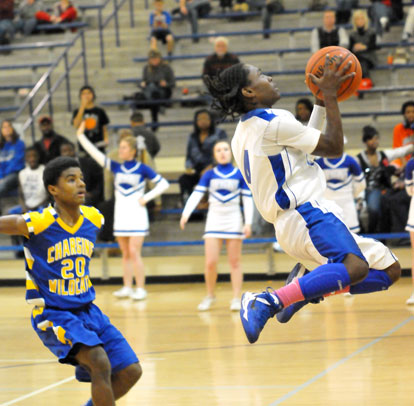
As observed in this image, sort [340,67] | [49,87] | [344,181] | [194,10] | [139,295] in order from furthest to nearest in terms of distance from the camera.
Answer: [194,10] → [49,87] → [139,295] → [344,181] → [340,67]

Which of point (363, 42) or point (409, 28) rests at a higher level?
point (409, 28)

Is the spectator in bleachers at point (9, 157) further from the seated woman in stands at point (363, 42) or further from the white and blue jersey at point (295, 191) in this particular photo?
the white and blue jersey at point (295, 191)

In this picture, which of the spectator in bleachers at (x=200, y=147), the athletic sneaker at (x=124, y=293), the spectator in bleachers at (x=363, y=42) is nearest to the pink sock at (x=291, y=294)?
the athletic sneaker at (x=124, y=293)

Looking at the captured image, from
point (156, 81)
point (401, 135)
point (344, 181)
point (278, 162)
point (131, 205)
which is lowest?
point (131, 205)

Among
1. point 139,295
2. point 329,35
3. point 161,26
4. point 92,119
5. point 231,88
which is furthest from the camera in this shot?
point 161,26

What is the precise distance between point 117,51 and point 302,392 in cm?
1010

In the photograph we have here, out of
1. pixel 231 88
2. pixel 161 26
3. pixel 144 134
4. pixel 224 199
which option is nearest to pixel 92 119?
pixel 144 134

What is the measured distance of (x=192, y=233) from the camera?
36.7ft

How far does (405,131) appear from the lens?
412 inches

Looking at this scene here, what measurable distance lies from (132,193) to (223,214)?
53.5 inches

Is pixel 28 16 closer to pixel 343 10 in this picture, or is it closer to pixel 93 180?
pixel 93 180

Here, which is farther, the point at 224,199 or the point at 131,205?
the point at 131,205

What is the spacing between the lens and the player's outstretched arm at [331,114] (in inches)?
160

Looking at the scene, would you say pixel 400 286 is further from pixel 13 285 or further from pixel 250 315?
pixel 250 315
